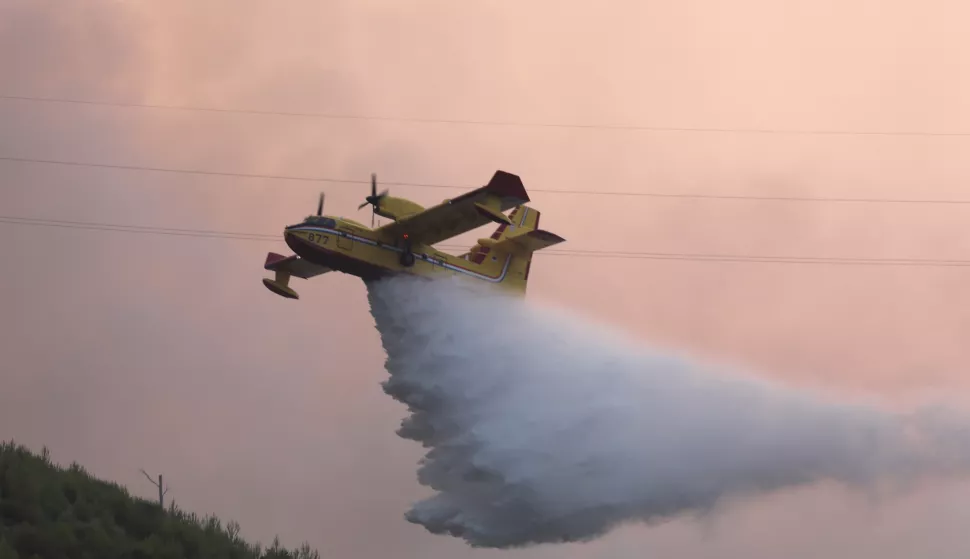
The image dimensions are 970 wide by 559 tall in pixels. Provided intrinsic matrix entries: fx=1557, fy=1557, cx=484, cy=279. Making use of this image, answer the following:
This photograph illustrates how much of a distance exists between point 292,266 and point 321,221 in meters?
5.29

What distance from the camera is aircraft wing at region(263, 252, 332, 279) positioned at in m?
41.4

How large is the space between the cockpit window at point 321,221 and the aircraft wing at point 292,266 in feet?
15.2

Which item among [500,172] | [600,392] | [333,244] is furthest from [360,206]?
[600,392]

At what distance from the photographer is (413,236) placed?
37594mm

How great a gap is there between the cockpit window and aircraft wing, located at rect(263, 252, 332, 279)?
4619 millimetres

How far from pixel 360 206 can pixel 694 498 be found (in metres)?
10.6

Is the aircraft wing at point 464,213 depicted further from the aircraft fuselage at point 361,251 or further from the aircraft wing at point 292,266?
the aircraft wing at point 292,266

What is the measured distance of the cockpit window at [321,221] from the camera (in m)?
36.5

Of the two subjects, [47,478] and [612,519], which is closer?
[47,478]

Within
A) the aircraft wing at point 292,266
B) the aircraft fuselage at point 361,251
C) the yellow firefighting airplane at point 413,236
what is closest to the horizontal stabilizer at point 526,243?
the yellow firefighting airplane at point 413,236

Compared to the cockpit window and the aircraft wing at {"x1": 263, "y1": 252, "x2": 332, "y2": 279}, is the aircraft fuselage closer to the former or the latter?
the cockpit window

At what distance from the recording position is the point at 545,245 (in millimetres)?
40344

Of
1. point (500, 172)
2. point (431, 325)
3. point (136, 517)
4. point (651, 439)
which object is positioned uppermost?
point (500, 172)

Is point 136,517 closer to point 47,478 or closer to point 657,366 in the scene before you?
point 47,478
